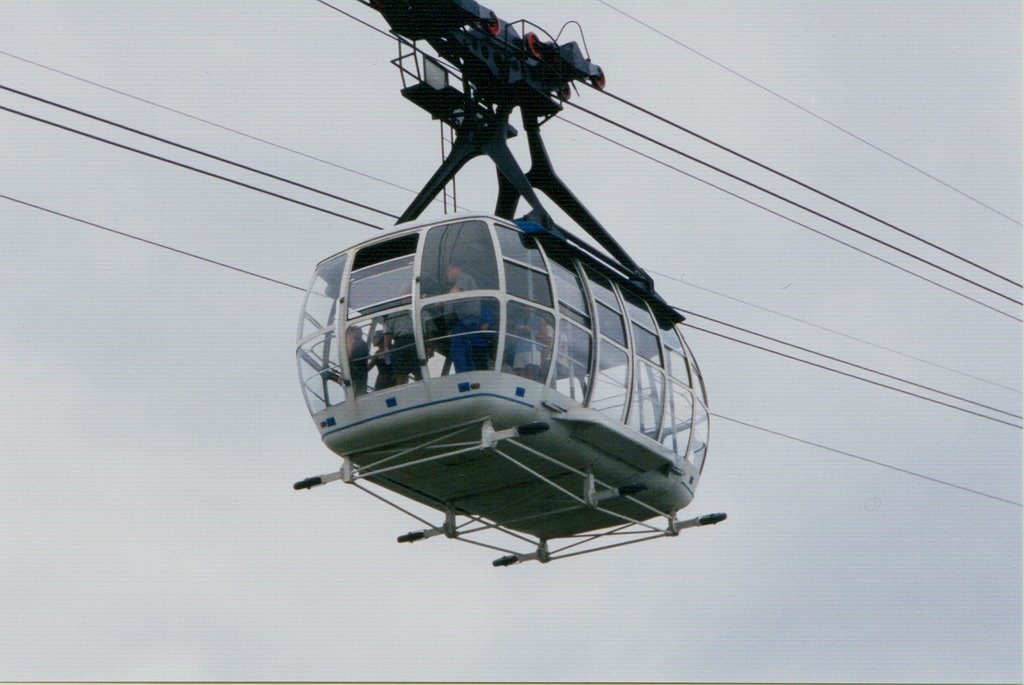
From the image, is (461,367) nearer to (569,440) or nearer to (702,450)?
(569,440)

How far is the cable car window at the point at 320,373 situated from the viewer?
2069 centimetres

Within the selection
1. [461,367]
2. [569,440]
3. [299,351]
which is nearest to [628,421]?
[569,440]

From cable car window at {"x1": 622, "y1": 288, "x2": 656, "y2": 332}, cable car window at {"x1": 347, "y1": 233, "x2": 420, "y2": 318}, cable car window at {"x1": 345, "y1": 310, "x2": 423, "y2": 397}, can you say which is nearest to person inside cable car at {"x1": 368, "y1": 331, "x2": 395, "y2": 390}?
cable car window at {"x1": 345, "y1": 310, "x2": 423, "y2": 397}

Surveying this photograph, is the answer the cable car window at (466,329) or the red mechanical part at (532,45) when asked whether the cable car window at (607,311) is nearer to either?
the cable car window at (466,329)

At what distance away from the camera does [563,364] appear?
814 inches

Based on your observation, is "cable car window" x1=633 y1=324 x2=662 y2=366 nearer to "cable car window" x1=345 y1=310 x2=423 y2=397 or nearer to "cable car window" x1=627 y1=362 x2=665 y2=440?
"cable car window" x1=627 y1=362 x2=665 y2=440

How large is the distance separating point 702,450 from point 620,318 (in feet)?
8.10

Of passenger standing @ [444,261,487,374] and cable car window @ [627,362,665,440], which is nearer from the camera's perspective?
passenger standing @ [444,261,487,374]

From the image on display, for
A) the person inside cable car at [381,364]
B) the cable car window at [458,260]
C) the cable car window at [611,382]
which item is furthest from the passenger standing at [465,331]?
the cable car window at [611,382]

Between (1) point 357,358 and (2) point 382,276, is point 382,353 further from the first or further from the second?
(2) point 382,276

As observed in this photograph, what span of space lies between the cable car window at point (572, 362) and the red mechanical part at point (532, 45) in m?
4.61

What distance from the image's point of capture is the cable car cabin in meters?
20.0

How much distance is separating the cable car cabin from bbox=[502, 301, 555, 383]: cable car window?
0.02 metres

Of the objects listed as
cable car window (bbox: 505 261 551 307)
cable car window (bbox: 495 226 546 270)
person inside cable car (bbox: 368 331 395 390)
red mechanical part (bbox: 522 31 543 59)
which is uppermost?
red mechanical part (bbox: 522 31 543 59)
